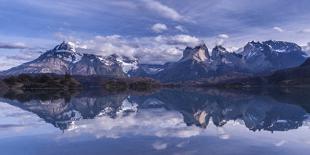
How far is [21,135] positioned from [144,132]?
11965 millimetres

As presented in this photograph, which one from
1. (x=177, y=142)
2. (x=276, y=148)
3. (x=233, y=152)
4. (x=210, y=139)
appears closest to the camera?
(x=233, y=152)

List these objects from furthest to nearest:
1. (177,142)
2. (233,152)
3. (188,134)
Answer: (188,134) → (177,142) → (233,152)

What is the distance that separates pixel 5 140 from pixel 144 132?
12.9 metres

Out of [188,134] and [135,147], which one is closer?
[135,147]

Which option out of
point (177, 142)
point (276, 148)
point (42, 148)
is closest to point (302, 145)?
point (276, 148)

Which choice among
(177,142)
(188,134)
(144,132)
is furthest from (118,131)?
(177,142)

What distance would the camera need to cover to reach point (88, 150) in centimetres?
2859

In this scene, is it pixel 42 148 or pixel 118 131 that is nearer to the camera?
pixel 42 148

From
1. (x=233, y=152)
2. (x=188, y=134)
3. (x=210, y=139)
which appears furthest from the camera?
(x=188, y=134)

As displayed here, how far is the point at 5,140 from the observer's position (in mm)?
34688

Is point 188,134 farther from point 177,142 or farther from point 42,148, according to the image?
point 42,148

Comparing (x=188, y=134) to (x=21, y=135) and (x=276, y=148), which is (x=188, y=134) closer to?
(x=276, y=148)

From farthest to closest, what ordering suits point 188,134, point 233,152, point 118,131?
point 118,131
point 188,134
point 233,152

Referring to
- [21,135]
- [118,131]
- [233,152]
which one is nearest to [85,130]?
[118,131]
